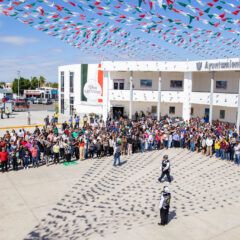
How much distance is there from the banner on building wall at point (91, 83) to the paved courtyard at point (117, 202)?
2047 centimetres

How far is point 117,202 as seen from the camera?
34.9 ft

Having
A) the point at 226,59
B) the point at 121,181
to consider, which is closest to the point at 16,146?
the point at 121,181

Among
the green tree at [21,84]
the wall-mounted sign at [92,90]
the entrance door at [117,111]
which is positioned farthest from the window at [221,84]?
the green tree at [21,84]

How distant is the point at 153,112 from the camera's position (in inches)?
1312

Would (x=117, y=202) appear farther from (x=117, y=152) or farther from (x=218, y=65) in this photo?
(x=218, y=65)

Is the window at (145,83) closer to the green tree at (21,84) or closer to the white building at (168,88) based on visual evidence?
the white building at (168,88)

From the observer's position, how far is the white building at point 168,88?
91.1ft

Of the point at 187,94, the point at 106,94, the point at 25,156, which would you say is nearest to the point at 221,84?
the point at 187,94

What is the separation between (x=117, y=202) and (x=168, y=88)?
23.1m

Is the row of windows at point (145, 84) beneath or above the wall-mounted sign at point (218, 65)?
beneath

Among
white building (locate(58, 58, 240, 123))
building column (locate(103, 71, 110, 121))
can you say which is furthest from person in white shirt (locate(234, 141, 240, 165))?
building column (locate(103, 71, 110, 121))

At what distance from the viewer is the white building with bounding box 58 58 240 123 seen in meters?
27.8

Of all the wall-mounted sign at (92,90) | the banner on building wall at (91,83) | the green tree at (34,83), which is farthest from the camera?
the green tree at (34,83)

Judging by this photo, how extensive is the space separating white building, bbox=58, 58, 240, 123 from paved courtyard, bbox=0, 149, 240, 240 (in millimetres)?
13707
